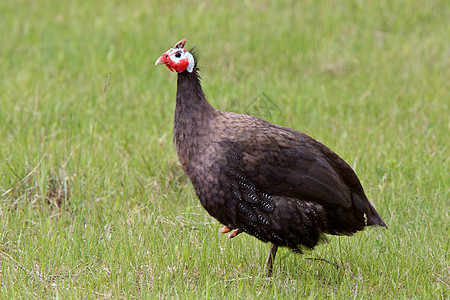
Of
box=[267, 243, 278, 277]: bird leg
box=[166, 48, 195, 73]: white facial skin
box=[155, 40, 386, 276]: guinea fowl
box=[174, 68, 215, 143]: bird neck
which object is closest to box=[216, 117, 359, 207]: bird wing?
box=[155, 40, 386, 276]: guinea fowl

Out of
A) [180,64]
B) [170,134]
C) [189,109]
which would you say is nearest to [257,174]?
[189,109]

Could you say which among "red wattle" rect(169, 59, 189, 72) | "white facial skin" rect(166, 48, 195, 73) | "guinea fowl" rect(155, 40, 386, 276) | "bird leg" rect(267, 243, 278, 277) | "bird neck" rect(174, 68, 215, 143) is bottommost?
"bird leg" rect(267, 243, 278, 277)

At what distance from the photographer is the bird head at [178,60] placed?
16.2 feet

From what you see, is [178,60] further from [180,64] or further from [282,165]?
[282,165]

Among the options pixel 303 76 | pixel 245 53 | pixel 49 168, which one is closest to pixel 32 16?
pixel 245 53

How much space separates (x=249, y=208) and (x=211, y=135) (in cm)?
57

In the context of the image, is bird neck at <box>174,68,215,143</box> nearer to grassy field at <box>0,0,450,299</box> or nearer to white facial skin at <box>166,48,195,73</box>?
white facial skin at <box>166,48,195,73</box>

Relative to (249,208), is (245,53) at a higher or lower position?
higher

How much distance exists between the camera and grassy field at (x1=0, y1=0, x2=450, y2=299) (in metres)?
4.87

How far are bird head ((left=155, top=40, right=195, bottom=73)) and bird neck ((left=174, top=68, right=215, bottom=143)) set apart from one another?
47mm

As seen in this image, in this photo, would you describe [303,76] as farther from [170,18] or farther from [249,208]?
[249,208]

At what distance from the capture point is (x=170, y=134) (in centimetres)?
702

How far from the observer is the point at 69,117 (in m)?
7.30

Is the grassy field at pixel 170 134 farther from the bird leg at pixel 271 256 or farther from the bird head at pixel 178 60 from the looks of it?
the bird head at pixel 178 60
